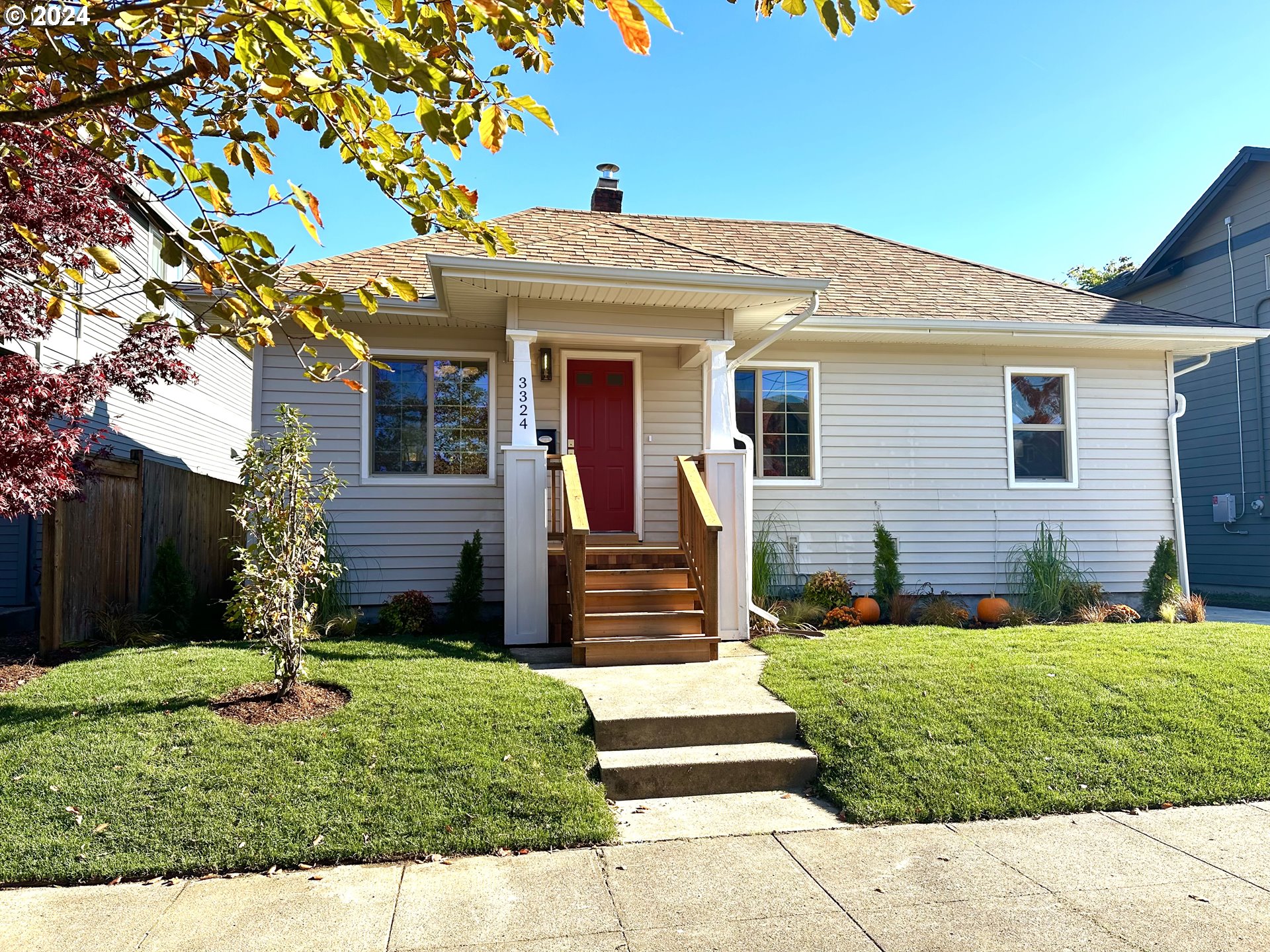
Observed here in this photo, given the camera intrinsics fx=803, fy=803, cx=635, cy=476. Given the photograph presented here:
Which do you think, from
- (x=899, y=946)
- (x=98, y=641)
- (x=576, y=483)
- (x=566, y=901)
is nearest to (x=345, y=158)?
(x=566, y=901)

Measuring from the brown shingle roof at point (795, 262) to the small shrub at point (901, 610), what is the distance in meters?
3.24

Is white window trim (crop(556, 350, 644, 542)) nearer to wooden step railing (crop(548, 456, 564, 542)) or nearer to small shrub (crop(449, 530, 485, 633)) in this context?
wooden step railing (crop(548, 456, 564, 542))

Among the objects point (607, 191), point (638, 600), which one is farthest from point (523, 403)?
point (607, 191)

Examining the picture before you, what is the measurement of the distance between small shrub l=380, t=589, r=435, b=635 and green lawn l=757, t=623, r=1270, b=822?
11.6 ft

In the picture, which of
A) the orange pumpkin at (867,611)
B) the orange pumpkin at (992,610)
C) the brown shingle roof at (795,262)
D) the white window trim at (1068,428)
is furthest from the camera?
the white window trim at (1068,428)

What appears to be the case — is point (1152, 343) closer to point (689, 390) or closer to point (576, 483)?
point (689, 390)

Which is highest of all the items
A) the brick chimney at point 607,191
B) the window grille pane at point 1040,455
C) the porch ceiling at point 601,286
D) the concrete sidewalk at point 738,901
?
the brick chimney at point 607,191

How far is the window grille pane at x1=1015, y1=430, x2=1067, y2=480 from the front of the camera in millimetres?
9977

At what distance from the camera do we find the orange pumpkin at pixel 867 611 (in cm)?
878

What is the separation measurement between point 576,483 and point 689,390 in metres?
2.63

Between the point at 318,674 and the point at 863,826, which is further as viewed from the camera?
the point at 318,674

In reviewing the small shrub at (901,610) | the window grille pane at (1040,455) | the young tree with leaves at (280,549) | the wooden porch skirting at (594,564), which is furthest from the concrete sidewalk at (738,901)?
the window grille pane at (1040,455)

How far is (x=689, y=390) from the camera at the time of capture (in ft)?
30.2

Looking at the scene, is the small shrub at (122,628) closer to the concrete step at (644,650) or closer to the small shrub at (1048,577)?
the concrete step at (644,650)
